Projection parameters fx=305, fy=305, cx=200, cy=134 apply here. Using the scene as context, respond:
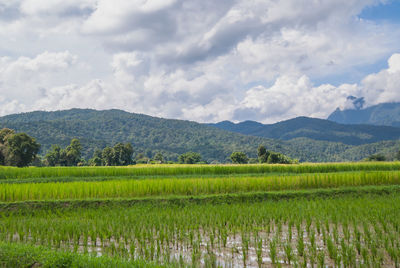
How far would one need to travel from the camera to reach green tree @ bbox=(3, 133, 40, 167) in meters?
40.0

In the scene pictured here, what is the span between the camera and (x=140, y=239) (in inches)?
293

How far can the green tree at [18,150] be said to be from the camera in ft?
131

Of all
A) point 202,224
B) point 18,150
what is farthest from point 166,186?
point 18,150

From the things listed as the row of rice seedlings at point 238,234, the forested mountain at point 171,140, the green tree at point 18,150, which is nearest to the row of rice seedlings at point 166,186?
the row of rice seedlings at point 238,234

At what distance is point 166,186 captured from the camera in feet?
46.4

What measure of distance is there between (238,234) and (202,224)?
1.21 meters

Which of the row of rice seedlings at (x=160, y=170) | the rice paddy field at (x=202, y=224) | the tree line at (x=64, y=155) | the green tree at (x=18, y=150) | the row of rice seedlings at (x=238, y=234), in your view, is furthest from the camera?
the tree line at (x=64, y=155)

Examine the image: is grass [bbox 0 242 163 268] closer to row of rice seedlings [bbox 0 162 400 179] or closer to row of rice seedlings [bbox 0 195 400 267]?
row of rice seedlings [bbox 0 195 400 267]

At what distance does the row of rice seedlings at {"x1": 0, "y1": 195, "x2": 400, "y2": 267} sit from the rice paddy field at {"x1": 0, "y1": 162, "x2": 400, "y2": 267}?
3cm

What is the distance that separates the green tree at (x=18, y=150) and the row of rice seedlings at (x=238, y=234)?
33467 mm

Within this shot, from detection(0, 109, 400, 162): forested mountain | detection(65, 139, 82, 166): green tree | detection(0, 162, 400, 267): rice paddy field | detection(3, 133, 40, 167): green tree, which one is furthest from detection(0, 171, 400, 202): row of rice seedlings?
detection(0, 109, 400, 162): forested mountain

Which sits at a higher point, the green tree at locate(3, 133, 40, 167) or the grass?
the green tree at locate(3, 133, 40, 167)

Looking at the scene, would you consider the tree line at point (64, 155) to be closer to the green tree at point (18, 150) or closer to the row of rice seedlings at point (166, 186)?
the green tree at point (18, 150)

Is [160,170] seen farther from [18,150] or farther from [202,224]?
[18,150]
